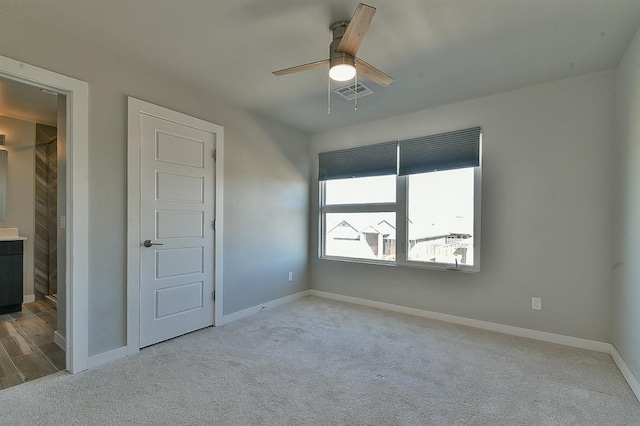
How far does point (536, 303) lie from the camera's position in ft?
10.2

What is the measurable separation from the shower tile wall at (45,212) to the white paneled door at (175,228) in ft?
8.80

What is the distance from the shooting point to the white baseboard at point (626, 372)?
6.97 ft

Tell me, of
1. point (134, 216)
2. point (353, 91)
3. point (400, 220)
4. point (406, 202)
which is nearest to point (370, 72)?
point (353, 91)

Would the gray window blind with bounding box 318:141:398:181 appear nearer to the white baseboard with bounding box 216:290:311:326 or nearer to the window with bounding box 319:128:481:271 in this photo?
the window with bounding box 319:128:481:271

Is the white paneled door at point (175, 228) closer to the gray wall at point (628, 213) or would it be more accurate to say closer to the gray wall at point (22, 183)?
the gray wall at point (22, 183)

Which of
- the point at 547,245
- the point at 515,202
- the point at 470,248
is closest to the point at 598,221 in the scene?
the point at 547,245

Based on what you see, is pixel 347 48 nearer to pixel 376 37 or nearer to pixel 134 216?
pixel 376 37

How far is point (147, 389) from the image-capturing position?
2.18m

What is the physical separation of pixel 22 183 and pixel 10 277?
1.33 meters

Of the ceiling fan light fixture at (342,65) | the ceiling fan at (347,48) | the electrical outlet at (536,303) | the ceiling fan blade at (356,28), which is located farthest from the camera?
the electrical outlet at (536,303)

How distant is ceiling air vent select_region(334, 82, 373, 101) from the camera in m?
3.11

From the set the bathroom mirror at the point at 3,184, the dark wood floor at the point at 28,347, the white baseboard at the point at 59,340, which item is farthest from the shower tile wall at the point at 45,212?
the white baseboard at the point at 59,340

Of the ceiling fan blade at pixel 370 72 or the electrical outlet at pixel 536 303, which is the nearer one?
the ceiling fan blade at pixel 370 72

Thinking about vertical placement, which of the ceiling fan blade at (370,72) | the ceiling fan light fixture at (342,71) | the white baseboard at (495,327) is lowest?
the white baseboard at (495,327)
